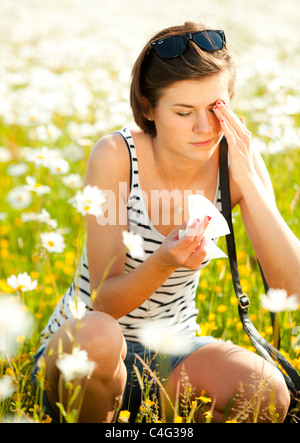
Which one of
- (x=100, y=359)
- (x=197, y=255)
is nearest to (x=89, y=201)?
(x=197, y=255)

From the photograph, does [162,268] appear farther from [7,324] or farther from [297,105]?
[297,105]

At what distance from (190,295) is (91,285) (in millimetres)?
408

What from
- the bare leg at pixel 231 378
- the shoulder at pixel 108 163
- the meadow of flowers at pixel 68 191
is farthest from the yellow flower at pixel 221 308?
the shoulder at pixel 108 163

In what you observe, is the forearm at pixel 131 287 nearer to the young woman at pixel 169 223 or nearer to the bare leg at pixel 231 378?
the young woman at pixel 169 223

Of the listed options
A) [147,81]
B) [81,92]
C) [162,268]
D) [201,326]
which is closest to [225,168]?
[147,81]

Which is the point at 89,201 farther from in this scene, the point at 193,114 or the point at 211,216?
the point at 193,114

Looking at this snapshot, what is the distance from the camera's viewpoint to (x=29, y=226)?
310 cm

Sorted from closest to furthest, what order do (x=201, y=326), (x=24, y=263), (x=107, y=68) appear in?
(x=201, y=326)
(x=24, y=263)
(x=107, y=68)

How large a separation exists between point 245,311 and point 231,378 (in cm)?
19

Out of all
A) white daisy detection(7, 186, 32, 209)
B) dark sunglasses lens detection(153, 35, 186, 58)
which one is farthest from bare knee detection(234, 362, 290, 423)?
white daisy detection(7, 186, 32, 209)

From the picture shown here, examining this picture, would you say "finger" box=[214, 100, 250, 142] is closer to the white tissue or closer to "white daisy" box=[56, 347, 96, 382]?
the white tissue

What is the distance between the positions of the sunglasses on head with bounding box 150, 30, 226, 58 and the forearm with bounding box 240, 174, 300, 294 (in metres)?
0.41

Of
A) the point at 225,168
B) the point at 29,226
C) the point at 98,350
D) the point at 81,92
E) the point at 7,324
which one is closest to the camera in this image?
the point at 7,324

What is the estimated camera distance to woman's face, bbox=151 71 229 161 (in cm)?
165
